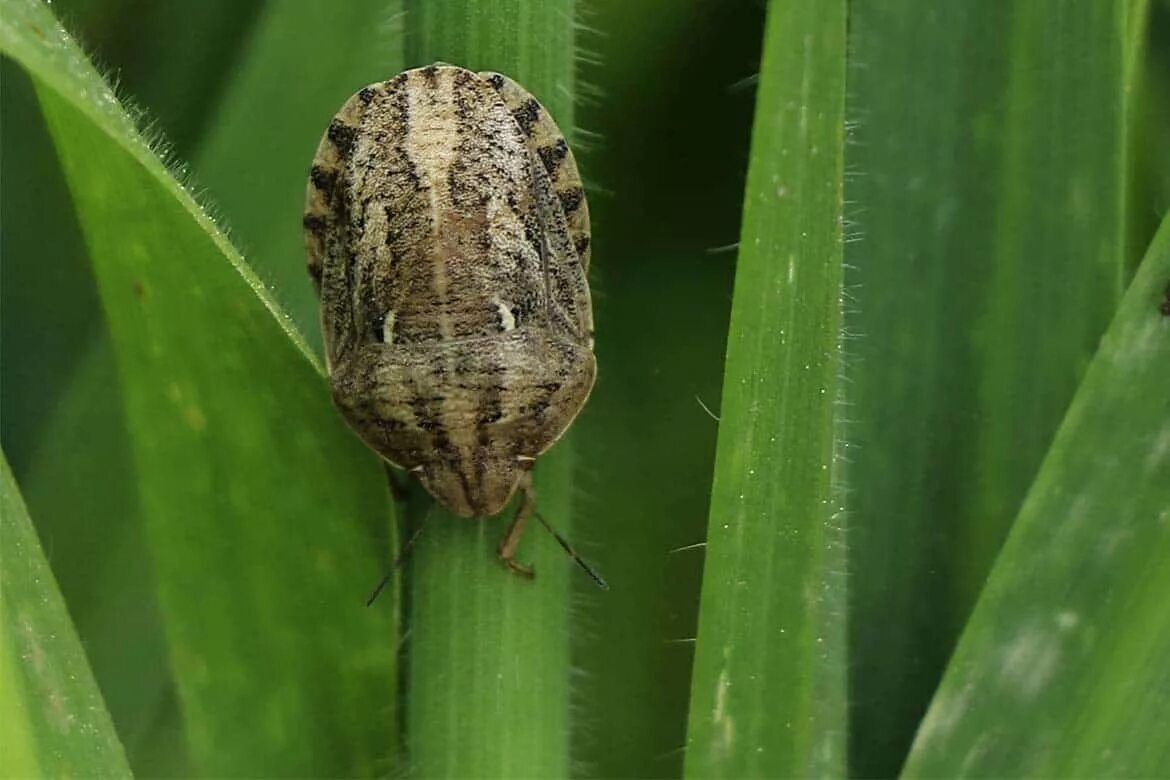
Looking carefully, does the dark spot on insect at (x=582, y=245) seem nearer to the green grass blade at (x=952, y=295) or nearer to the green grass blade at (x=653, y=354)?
the green grass blade at (x=653, y=354)

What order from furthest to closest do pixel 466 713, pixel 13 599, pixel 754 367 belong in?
pixel 466 713
pixel 754 367
pixel 13 599

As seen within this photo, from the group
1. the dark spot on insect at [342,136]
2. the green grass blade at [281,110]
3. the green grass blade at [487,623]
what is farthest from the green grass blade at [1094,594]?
the green grass blade at [281,110]

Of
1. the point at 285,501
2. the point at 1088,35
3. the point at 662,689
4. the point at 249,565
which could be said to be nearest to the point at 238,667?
the point at 249,565

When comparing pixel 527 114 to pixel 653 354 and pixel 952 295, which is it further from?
pixel 952 295

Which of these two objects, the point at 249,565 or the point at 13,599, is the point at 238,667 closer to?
the point at 249,565

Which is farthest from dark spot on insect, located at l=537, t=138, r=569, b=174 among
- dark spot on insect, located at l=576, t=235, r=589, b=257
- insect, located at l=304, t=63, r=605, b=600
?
Result: dark spot on insect, located at l=576, t=235, r=589, b=257

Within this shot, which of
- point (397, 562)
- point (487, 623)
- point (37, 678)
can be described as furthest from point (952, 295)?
point (37, 678)
